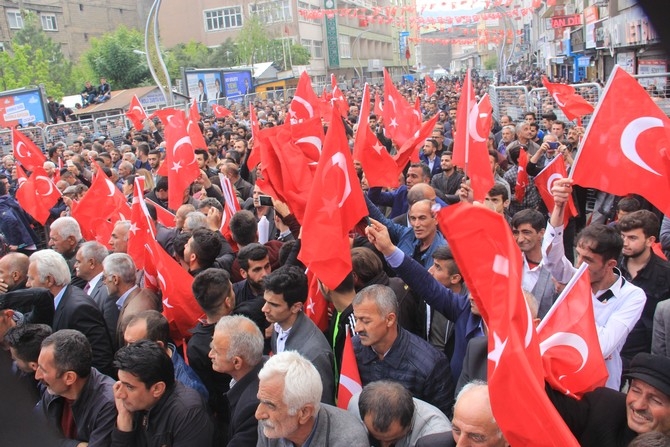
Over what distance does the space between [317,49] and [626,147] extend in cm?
6882

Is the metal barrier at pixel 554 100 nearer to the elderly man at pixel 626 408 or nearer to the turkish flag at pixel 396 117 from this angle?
the turkish flag at pixel 396 117

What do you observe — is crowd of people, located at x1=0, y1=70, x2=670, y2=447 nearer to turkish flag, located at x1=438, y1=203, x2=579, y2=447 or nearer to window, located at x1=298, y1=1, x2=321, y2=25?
turkish flag, located at x1=438, y1=203, x2=579, y2=447

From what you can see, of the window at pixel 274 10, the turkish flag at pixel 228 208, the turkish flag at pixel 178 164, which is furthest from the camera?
the window at pixel 274 10

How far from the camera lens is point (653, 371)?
2523 millimetres

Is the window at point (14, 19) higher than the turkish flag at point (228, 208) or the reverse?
higher

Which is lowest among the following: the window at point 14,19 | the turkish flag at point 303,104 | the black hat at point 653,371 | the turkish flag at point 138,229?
the black hat at point 653,371

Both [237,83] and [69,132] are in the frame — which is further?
[237,83]

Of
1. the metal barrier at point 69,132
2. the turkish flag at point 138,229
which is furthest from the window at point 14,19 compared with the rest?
the turkish flag at point 138,229

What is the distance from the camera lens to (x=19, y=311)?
4613mm

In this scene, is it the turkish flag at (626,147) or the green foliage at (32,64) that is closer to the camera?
the turkish flag at (626,147)

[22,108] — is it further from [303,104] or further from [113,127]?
[303,104]

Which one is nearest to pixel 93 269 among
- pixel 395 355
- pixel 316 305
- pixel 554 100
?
pixel 316 305

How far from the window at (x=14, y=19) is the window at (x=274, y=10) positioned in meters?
21.6

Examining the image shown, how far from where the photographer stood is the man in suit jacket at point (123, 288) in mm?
4711
